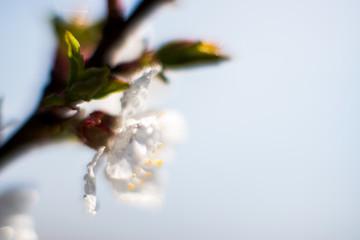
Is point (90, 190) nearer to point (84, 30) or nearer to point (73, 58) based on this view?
point (73, 58)

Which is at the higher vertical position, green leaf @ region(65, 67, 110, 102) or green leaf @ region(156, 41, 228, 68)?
green leaf @ region(156, 41, 228, 68)

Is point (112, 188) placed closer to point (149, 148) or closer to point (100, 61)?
point (149, 148)

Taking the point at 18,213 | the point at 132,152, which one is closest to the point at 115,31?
the point at 132,152

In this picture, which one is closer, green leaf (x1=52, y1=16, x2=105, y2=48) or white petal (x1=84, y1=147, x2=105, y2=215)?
white petal (x1=84, y1=147, x2=105, y2=215)

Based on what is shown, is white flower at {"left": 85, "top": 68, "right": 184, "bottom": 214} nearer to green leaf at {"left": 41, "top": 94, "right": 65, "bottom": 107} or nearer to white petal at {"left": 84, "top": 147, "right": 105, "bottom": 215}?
white petal at {"left": 84, "top": 147, "right": 105, "bottom": 215}

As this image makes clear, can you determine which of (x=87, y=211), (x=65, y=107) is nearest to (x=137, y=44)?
(x=65, y=107)

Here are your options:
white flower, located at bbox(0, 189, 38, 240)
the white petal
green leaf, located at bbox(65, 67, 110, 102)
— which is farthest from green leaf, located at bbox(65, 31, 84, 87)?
white flower, located at bbox(0, 189, 38, 240)

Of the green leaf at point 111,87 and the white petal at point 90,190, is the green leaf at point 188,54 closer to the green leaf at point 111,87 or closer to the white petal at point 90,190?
the green leaf at point 111,87
